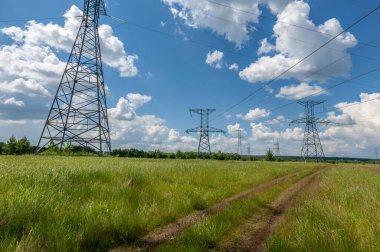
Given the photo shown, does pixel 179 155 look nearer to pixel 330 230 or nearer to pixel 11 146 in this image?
pixel 11 146

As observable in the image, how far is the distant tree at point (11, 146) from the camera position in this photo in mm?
62659

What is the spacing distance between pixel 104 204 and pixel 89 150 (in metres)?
40.1

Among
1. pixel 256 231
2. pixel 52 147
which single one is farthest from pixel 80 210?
pixel 52 147

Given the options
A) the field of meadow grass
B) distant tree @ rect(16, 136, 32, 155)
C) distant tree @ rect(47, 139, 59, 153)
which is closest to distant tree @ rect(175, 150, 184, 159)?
distant tree @ rect(16, 136, 32, 155)

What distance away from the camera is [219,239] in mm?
7129

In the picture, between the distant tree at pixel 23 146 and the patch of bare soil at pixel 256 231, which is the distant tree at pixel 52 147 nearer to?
the distant tree at pixel 23 146

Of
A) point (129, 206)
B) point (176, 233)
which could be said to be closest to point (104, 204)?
point (129, 206)

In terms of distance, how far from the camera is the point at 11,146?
64500 mm

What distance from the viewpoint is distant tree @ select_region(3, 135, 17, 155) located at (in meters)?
62.7

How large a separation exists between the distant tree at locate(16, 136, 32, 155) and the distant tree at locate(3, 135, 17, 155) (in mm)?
796

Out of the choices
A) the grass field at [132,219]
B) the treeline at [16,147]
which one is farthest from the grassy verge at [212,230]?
the treeline at [16,147]

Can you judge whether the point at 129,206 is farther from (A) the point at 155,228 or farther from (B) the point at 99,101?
(B) the point at 99,101

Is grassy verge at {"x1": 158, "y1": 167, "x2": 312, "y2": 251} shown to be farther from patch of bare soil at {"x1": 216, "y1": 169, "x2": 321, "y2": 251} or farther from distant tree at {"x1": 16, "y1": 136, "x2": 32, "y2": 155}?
distant tree at {"x1": 16, "y1": 136, "x2": 32, "y2": 155}

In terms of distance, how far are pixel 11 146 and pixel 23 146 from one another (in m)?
2.27
